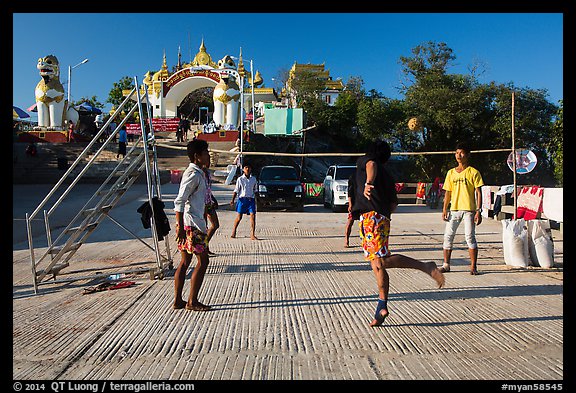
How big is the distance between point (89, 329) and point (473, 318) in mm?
3726

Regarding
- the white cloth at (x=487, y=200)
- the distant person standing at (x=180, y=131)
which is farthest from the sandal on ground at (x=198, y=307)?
the distant person standing at (x=180, y=131)

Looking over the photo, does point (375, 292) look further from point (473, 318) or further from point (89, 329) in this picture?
point (89, 329)

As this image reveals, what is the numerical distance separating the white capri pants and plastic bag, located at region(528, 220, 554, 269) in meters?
1.03

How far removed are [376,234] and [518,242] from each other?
3606mm

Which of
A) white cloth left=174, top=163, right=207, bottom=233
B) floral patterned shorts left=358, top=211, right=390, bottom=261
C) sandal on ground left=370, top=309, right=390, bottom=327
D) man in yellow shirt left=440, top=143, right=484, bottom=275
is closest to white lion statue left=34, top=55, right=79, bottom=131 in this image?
white cloth left=174, top=163, right=207, bottom=233

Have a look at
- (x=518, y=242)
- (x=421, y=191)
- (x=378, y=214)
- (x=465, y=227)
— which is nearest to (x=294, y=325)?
(x=378, y=214)

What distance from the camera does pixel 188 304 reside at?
4.89 metres

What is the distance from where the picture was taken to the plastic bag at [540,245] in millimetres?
6828

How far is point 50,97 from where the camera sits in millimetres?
33531

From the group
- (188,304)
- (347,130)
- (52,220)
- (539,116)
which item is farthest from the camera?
(347,130)

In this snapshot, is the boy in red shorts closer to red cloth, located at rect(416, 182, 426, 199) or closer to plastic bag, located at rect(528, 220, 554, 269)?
plastic bag, located at rect(528, 220, 554, 269)

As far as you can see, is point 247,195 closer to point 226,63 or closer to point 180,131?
point 180,131
